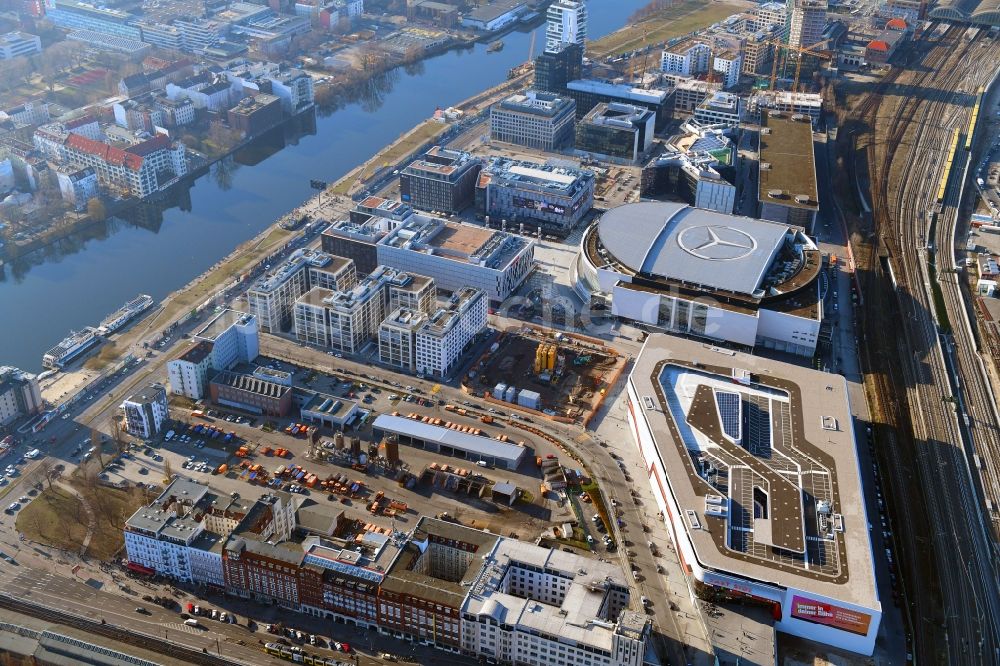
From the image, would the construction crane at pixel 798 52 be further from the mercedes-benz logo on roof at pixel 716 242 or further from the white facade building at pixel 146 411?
the white facade building at pixel 146 411

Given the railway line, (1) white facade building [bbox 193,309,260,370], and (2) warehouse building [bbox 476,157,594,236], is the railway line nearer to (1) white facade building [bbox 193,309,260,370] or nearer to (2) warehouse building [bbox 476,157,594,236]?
(2) warehouse building [bbox 476,157,594,236]

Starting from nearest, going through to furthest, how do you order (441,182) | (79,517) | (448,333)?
(79,517)
(448,333)
(441,182)

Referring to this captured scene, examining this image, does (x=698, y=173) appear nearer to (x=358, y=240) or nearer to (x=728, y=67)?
(x=358, y=240)

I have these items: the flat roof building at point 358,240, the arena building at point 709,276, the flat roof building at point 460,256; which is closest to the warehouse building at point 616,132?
the arena building at point 709,276

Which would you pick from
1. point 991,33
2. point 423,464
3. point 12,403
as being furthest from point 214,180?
point 991,33

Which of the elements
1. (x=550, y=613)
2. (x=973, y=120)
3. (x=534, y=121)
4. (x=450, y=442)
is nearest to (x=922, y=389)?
(x=450, y=442)

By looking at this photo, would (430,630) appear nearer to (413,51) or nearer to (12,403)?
(12,403)
